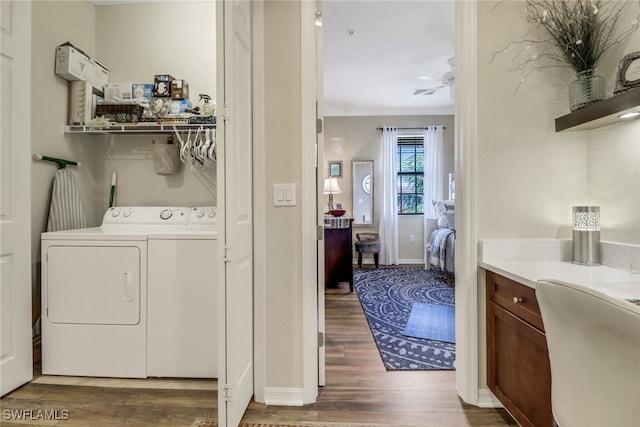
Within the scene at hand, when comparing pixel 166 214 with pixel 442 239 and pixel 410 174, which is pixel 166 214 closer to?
pixel 442 239

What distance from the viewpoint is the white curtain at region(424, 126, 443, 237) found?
5.94 metres

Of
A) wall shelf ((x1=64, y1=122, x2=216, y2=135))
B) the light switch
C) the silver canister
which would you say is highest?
wall shelf ((x1=64, y1=122, x2=216, y2=135))

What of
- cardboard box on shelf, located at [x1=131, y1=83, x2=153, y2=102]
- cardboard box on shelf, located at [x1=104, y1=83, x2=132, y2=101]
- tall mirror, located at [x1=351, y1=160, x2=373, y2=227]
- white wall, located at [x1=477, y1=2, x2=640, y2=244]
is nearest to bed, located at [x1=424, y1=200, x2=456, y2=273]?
tall mirror, located at [x1=351, y1=160, x2=373, y2=227]

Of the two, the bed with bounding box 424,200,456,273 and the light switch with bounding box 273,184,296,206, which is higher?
the light switch with bounding box 273,184,296,206

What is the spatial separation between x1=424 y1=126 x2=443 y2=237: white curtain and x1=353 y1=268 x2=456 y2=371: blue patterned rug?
1.30 metres

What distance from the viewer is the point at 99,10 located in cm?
267

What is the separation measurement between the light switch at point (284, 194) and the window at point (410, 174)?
461 centimetres

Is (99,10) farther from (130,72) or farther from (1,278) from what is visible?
(1,278)

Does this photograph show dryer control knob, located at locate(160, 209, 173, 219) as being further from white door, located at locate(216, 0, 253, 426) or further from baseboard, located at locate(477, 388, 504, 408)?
baseboard, located at locate(477, 388, 504, 408)

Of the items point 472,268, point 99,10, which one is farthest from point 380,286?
point 99,10

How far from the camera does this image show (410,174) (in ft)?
20.1

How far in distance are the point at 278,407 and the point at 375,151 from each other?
5029mm

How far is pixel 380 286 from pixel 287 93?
10.5ft

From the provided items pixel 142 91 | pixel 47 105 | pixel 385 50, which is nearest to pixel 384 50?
pixel 385 50
